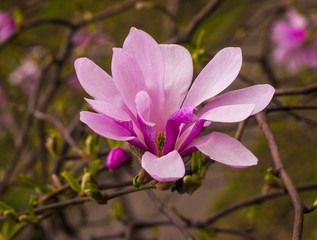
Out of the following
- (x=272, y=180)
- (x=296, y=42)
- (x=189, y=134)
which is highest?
(x=189, y=134)

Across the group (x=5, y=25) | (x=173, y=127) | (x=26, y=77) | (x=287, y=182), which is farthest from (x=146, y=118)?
(x=26, y=77)

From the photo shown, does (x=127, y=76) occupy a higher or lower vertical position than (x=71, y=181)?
higher

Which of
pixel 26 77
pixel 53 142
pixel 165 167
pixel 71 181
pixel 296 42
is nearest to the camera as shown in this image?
pixel 165 167

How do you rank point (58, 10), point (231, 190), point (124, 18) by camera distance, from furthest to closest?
1. point (124, 18)
2. point (231, 190)
3. point (58, 10)

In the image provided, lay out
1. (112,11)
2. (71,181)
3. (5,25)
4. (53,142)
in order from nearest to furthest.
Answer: (71,181) < (53,142) < (112,11) < (5,25)

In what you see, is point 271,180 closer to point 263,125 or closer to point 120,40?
point 263,125

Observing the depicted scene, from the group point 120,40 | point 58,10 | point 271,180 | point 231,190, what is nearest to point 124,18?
point 120,40

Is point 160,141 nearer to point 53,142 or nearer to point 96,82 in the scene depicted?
point 96,82

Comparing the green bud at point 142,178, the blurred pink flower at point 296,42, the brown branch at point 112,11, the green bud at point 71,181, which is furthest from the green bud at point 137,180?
the blurred pink flower at point 296,42
